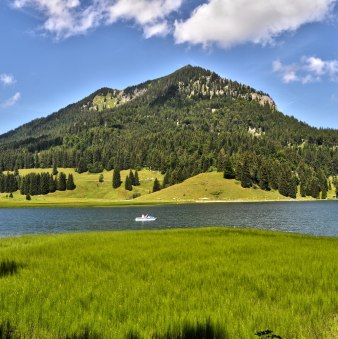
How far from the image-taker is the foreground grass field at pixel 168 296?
39.1 ft

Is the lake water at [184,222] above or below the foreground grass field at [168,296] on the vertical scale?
below

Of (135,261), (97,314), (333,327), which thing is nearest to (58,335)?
(97,314)

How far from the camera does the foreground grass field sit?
39.1 feet

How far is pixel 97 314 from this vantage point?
42.5 feet

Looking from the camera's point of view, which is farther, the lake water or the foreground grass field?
the lake water

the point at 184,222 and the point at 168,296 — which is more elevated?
the point at 168,296

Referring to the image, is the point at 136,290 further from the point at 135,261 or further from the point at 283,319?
the point at 135,261

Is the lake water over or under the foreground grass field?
under

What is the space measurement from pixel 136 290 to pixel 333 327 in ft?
25.2

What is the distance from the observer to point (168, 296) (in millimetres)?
15078

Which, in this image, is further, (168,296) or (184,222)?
(184,222)

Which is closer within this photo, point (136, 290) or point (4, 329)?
point (4, 329)

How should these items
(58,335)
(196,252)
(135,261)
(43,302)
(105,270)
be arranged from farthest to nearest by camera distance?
(196,252) < (135,261) < (105,270) < (43,302) < (58,335)

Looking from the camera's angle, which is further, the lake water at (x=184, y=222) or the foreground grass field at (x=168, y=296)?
the lake water at (x=184, y=222)
